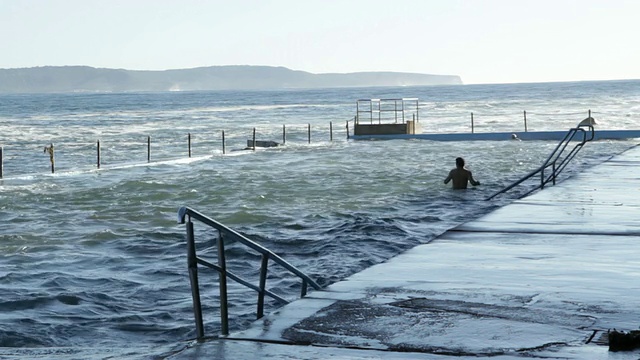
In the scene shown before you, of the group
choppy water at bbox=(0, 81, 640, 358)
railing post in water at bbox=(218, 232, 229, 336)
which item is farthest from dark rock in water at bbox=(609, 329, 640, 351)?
choppy water at bbox=(0, 81, 640, 358)

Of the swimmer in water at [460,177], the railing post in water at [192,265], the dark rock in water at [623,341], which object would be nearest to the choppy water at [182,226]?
the swimmer in water at [460,177]

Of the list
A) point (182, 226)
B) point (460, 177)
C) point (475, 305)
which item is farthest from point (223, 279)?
point (460, 177)

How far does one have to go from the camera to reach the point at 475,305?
309 inches

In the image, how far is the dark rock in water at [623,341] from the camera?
627 cm

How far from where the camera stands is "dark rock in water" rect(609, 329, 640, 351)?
627 cm

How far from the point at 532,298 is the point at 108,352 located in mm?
3964

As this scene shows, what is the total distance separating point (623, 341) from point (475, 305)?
1.72 metres

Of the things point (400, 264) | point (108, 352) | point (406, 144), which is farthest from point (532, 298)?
point (406, 144)

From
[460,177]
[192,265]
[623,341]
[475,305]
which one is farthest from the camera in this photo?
[460,177]

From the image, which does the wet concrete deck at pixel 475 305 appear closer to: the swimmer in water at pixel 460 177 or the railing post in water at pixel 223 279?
the railing post in water at pixel 223 279

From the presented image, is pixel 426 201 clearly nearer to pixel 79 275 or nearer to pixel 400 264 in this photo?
pixel 79 275

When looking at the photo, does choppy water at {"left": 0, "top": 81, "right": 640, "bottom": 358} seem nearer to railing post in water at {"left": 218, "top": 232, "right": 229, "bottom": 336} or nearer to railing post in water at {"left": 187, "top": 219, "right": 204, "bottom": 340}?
railing post in water at {"left": 218, "top": 232, "right": 229, "bottom": 336}

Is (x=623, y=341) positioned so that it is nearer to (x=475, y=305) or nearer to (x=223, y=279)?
(x=475, y=305)

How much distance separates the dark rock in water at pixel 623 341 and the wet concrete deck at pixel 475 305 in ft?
0.25
